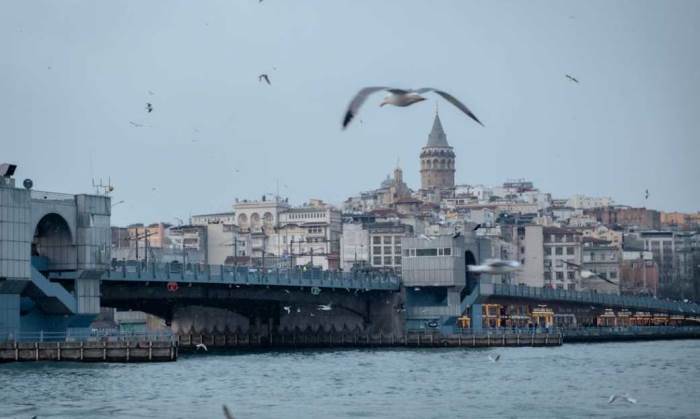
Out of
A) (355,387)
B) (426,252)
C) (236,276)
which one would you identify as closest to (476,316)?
(426,252)

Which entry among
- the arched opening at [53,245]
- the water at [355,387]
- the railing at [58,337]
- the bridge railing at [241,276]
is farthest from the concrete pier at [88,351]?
the bridge railing at [241,276]

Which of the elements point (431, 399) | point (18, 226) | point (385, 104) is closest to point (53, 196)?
point (18, 226)

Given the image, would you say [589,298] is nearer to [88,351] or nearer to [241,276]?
[241,276]

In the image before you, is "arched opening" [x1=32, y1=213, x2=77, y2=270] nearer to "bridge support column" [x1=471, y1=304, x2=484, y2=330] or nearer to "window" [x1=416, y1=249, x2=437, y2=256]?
"window" [x1=416, y1=249, x2=437, y2=256]

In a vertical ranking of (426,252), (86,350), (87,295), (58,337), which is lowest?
(86,350)

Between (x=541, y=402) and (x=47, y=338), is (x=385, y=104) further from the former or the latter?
(x=47, y=338)

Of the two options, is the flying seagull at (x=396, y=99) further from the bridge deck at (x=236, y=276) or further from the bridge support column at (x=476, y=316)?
the bridge support column at (x=476, y=316)

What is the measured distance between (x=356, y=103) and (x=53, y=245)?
72.4 meters

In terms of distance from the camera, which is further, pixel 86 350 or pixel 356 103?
pixel 86 350

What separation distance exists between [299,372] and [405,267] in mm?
49419

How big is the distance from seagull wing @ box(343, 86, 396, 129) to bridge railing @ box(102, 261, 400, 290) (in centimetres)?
7336

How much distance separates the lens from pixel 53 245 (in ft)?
357

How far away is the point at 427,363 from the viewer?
11269cm

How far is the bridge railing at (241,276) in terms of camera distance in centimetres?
11556
